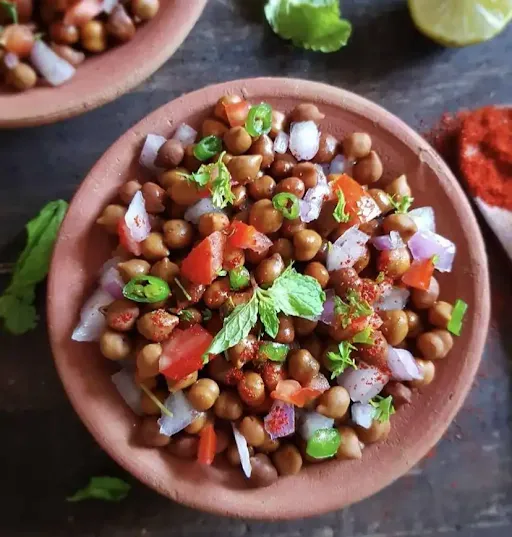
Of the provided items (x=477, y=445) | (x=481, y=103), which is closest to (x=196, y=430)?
(x=477, y=445)

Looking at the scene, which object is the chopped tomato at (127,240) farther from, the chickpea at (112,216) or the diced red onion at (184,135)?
the diced red onion at (184,135)

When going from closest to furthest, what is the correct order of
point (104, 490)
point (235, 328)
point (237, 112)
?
1. point (235, 328)
2. point (237, 112)
3. point (104, 490)

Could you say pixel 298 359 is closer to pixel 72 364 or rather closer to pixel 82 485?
pixel 72 364

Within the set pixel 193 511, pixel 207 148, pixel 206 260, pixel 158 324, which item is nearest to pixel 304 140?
pixel 207 148

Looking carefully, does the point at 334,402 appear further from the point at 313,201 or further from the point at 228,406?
the point at 313,201

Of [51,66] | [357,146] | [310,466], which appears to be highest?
[51,66]

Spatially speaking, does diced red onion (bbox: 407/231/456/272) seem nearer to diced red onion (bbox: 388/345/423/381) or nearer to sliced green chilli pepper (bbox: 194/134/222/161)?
diced red onion (bbox: 388/345/423/381)

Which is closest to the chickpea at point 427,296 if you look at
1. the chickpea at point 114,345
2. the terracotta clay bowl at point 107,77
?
the chickpea at point 114,345
